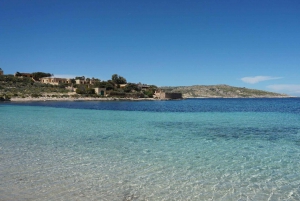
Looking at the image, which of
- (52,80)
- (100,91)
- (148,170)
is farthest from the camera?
(52,80)

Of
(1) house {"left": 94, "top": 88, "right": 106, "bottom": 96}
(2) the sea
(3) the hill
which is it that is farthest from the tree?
(2) the sea

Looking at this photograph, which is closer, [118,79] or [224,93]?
[118,79]

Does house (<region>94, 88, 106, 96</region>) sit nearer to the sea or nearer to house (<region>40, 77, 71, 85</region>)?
house (<region>40, 77, 71, 85</region>)

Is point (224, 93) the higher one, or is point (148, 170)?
point (224, 93)

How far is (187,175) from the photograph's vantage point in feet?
21.9

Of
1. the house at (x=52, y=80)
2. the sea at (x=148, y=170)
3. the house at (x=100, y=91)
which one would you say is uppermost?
the house at (x=52, y=80)

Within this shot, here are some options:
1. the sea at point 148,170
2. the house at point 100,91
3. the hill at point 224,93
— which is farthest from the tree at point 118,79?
the sea at point 148,170

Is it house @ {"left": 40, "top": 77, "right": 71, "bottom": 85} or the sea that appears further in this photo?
house @ {"left": 40, "top": 77, "right": 71, "bottom": 85}

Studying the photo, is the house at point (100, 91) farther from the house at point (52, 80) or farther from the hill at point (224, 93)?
the hill at point (224, 93)

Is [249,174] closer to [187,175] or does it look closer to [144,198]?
[187,175]

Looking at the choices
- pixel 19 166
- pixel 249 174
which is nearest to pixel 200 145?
pixel 249 174

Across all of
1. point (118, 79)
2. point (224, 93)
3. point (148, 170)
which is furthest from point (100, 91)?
point (224, 93)

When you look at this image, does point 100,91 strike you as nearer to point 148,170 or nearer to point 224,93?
point 148,170

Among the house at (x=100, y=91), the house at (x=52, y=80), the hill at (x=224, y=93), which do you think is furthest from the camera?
the hill at (x=224, y=93)
